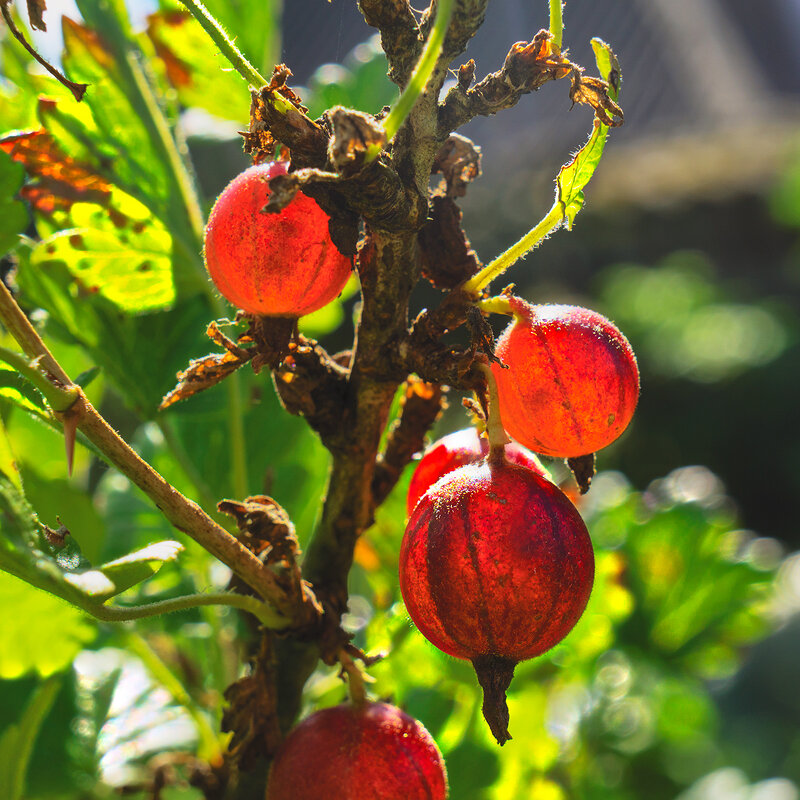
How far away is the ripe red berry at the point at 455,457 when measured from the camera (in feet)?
1.40

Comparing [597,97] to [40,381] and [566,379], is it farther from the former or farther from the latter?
[40,381]

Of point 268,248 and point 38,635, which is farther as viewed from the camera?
point 38,635

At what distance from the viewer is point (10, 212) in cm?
45

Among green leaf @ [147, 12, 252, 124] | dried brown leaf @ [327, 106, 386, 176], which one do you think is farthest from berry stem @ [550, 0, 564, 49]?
green leaf @ [147, 12, 252, 124]

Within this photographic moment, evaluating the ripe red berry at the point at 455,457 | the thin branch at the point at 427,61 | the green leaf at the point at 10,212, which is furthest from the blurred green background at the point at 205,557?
the thin branch at the point at 427,61

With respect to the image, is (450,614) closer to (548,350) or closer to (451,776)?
(548,350)

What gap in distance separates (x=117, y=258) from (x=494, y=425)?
307mm

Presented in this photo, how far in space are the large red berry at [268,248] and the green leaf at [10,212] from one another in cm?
13

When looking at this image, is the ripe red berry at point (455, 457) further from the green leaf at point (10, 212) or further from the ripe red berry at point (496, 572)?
the green leaf at point (10, 212)

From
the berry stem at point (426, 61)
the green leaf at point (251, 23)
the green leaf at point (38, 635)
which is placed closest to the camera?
the berry stem at point (426, 61)

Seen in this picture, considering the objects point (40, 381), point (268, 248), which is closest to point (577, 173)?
point (268, 248)

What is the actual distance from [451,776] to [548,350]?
1.24 ft

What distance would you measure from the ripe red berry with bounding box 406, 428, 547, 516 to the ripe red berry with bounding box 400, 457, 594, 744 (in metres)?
0.06

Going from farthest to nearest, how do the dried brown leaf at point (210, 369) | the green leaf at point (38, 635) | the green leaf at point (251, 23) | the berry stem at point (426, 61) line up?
the green leaf at point (251, 23), the green leaf at point (38, 635), the dried brown leaf at point (210, 369), the berry stem at point (426, 61)
